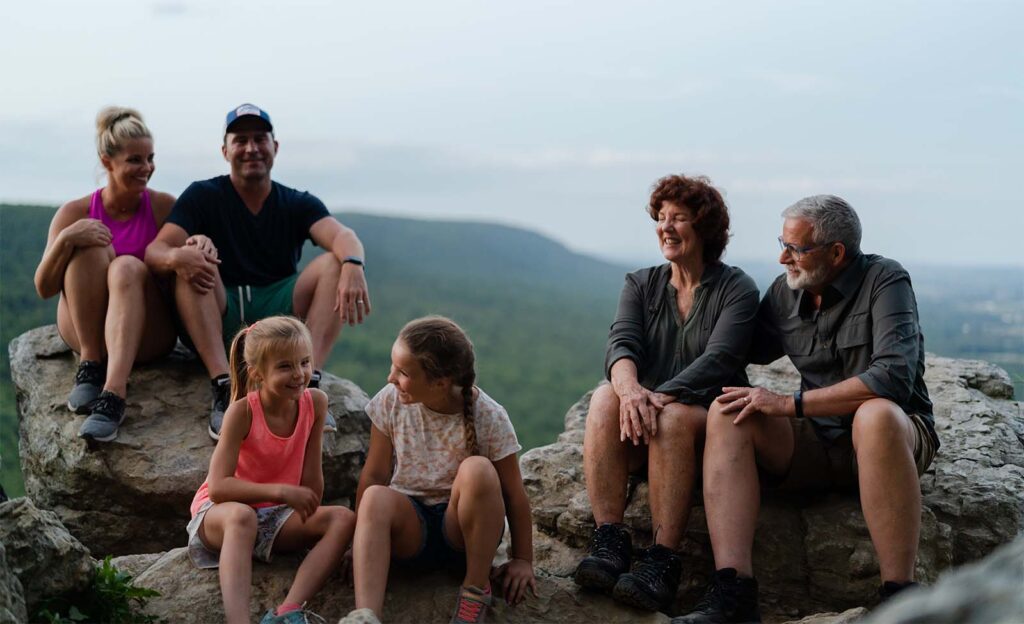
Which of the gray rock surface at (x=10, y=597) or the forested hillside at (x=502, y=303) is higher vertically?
the gray rock surface at (x=10, y=597)

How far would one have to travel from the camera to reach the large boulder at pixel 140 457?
5.54m

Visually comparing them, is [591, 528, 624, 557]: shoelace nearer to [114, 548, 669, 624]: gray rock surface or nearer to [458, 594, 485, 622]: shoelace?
[114, 548, 669, 624]: gray rock surface

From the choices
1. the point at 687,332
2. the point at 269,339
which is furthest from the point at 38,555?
the point at 687,332

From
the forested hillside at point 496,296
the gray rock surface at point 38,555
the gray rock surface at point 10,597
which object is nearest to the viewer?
the gray rock surface at point 10,597

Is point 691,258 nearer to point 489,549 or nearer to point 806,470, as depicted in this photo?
point 806,470

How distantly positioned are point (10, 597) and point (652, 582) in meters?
2.26

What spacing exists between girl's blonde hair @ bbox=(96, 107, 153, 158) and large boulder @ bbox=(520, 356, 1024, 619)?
108 inches

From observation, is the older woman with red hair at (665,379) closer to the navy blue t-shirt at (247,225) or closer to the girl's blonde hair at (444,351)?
the girl's blonde hair at (444,351)

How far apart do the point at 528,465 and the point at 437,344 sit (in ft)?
6.01

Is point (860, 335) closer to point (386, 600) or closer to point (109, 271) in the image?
point (386, 600)

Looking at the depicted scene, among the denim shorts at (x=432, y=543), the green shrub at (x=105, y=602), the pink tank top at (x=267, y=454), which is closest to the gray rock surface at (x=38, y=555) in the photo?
the green shrub at (x=105, y=602)

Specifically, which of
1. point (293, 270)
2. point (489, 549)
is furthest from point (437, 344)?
point (293, 270)

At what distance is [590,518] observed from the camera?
502 cm

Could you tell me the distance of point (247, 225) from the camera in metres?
5.92
